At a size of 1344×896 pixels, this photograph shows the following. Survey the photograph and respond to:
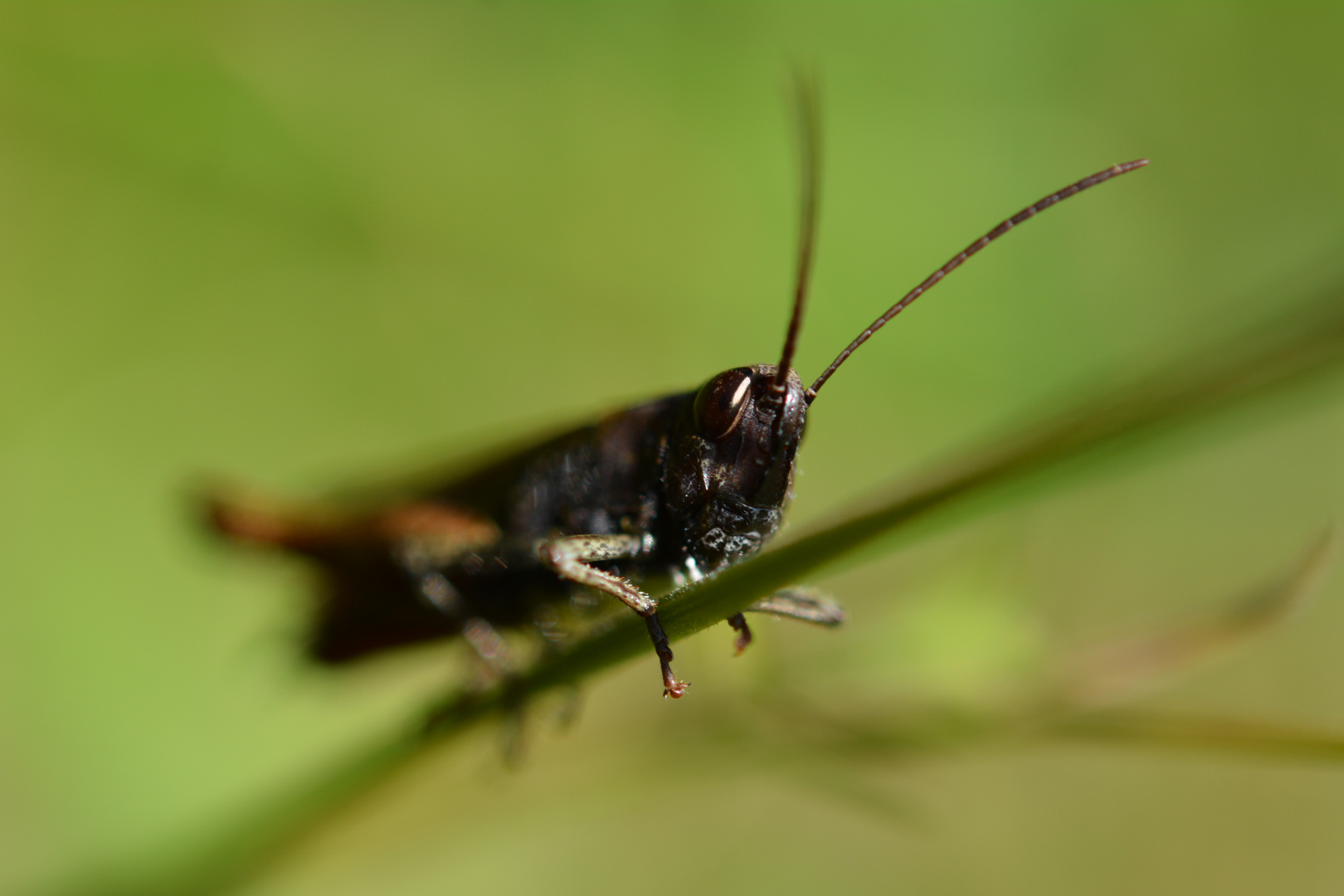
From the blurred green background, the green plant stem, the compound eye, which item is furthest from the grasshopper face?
the blurred green background

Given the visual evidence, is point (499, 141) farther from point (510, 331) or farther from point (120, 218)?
point (120, 218)

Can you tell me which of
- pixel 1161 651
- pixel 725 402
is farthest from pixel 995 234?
pixel 1161 651

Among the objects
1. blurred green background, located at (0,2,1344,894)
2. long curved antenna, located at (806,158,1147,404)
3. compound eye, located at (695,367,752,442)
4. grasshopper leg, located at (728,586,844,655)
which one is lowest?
grasshopper leg, located at (728,586,844,655)

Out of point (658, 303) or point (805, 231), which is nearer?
point (805, 231)

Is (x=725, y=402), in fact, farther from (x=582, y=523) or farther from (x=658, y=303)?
(x=658, y=303)

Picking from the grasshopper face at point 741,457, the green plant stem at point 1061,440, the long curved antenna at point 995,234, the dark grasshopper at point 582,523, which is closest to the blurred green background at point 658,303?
the dark grasshopper at point 582,523

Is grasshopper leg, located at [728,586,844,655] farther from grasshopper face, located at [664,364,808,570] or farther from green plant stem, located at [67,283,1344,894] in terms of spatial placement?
green plant stem, located at [67,283,1344,894]
